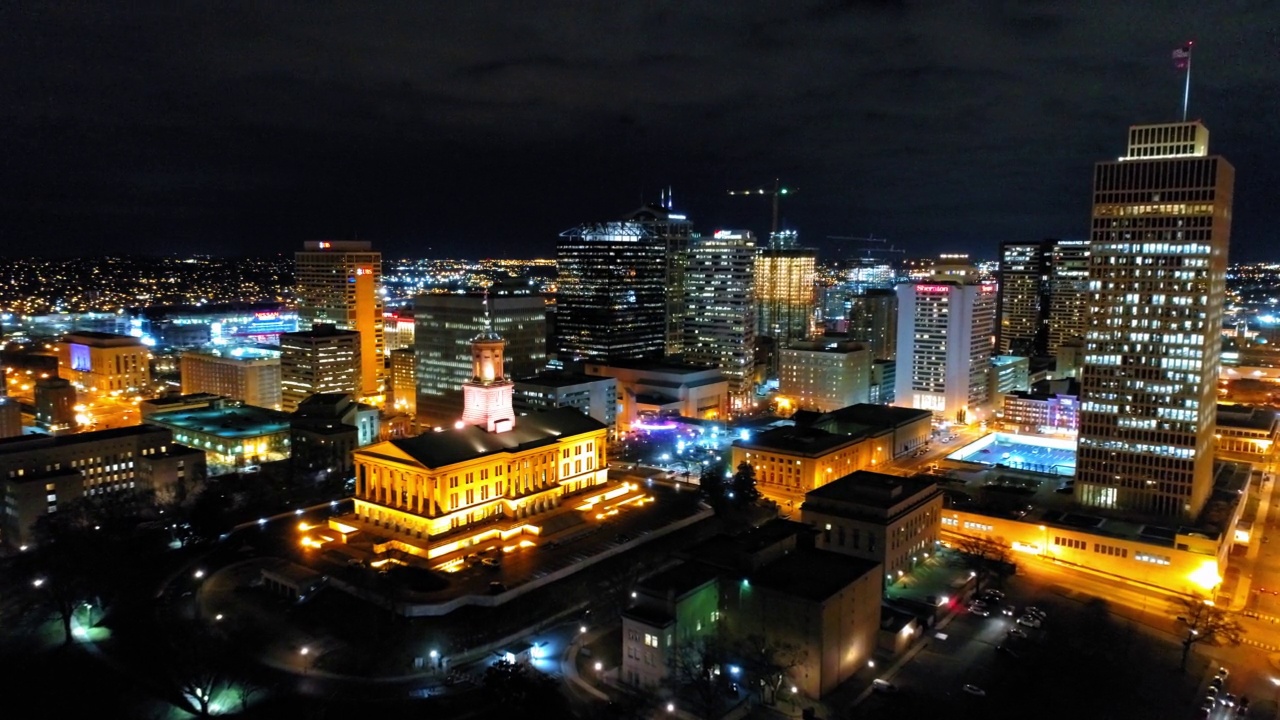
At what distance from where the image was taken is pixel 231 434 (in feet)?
296

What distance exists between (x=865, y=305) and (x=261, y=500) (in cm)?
12160

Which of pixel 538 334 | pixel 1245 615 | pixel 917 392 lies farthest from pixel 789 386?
pixel 1245 615

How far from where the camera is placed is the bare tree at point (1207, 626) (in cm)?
4884

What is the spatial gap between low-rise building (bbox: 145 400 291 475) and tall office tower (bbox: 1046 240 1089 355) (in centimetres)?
13868

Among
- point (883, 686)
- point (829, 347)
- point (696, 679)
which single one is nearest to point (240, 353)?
point (829, 347)

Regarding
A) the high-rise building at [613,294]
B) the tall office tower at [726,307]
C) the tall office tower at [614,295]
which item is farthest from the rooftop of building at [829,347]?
the tall office tower at [614,295]

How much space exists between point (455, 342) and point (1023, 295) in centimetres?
13466

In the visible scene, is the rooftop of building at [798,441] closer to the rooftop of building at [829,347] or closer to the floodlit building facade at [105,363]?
the rooftop of building at [829,347]

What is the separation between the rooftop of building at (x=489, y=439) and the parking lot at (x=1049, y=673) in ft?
118

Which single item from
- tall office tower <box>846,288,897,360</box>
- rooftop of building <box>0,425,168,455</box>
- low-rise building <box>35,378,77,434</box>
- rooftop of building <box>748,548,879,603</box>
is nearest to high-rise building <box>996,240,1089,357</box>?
tall office tower <box>846,288,897,360</box>

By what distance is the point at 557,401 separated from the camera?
10075 centimetres

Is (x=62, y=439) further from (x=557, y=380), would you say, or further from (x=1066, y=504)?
(x=1066, y=504)

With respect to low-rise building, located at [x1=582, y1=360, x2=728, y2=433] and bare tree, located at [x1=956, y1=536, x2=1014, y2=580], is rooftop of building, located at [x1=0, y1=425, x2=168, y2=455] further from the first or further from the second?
bare tree, located at [x1=956, y1=536, x2=1014, y2=580]

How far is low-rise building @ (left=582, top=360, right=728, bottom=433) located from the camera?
114019 millimetres
